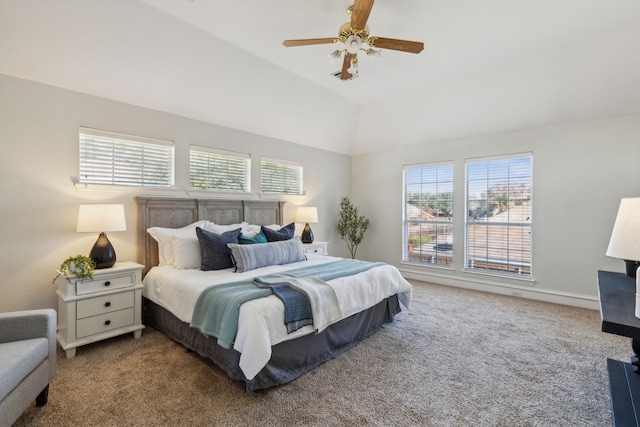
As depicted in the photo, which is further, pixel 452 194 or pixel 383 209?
pixel 383 209

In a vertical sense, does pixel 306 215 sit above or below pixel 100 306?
above

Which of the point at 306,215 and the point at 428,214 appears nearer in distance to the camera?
the point at 306,215

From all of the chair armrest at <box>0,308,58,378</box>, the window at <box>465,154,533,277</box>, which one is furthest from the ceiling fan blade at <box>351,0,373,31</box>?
the window at <box>465,154,533,277</box>

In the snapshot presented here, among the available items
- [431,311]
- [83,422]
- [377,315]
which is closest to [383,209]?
[431,311]

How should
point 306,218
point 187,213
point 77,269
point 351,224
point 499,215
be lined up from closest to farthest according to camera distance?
1. point 77,269
2. point 187,213
3. point 499,215
4. point 306,218
5. point 351,224

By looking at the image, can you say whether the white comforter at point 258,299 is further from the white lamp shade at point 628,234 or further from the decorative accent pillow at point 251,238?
the white lamp shade at point 628,234

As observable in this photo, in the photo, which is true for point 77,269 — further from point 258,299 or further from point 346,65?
point 346,65

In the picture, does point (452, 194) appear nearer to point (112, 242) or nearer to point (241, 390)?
point (241, 390)

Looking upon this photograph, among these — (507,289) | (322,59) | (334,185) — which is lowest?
(507,289)

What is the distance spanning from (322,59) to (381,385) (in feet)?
11.4

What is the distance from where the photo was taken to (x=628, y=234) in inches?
61.2

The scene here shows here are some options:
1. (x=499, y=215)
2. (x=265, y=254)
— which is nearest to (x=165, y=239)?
(x=265, y=254)

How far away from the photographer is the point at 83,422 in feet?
6.12

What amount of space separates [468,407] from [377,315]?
129 centimetres
